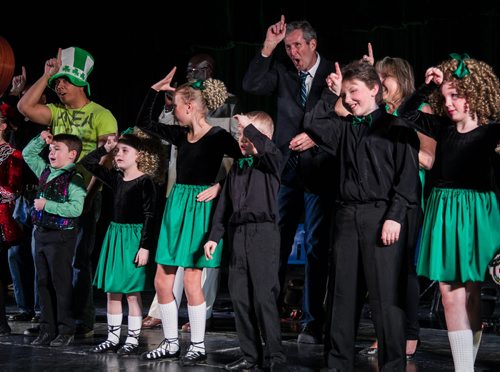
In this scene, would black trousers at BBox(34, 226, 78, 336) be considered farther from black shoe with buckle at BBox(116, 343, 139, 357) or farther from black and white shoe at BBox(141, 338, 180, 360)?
black and white shoe at BBox(141, 338, 180, 360)

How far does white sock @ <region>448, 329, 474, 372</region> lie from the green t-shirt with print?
2.49 metres

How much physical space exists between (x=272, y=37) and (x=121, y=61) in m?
3.90

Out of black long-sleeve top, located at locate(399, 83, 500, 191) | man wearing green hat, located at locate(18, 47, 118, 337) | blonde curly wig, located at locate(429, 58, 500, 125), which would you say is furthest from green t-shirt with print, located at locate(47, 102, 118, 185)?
blonde curly wig, located at locate(429, 58, 500, 125)

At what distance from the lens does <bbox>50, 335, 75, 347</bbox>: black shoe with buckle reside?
479 cm

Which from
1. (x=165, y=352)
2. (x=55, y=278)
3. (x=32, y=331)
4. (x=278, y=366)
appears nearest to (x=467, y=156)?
(x=278, y=366)

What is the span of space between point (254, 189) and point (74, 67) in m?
1.86

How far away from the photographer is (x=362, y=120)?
374 centimetres

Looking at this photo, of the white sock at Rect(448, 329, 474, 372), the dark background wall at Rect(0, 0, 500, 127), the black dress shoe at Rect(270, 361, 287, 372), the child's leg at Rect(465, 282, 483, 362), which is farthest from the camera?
the dark background wall at Rect(0, 0, 500, 127)

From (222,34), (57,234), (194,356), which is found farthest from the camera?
(222,34)

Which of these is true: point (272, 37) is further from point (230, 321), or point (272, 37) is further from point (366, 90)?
point (230, 321)

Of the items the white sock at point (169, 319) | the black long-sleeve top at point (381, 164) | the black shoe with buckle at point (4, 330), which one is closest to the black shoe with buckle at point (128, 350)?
the white sock at point (169, 319)

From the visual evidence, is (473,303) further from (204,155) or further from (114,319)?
(114,319)

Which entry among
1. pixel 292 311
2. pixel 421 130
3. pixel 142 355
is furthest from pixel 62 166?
pixel 421 130

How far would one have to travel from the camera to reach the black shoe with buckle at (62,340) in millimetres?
4793
